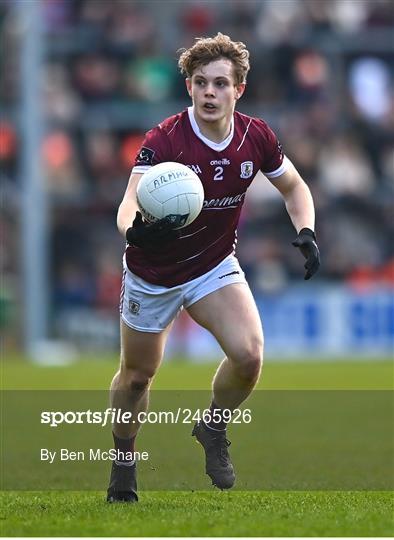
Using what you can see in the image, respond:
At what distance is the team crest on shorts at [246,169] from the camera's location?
23.5 feet

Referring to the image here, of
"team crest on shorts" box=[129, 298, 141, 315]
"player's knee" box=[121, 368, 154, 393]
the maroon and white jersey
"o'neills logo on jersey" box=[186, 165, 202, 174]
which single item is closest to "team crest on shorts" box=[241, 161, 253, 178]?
the maroon and white jersey

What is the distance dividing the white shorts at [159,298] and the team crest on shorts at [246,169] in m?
0.54

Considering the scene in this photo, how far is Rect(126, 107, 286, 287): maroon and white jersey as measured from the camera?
7055mm

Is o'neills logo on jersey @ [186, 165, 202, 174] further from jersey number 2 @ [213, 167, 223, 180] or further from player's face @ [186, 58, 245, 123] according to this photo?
player's face @ [186, 58, 245, 123]

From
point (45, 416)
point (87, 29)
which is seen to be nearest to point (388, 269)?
point (87, 29)

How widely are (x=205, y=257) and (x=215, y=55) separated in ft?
3.61

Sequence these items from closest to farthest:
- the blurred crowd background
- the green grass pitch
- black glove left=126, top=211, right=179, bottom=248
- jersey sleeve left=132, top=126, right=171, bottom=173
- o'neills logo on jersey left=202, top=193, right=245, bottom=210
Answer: the green grass pitch < black glove left=126, top=211, right=179, bottom=248 < jersey sleeve left=132, top=126, right=171, bottom=173 < o'neills logo on jersey left=202, top=193, right=245, bottom=210 < the blurred crowd background

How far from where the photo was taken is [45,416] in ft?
40.7

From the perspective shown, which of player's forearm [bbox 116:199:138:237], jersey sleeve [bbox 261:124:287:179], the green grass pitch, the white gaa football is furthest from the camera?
jersey sleeve [bbox 261:124:287:179]

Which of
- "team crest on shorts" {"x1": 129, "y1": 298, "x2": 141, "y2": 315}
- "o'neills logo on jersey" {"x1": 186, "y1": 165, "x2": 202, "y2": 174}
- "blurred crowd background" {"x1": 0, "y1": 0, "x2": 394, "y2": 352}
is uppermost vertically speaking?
"o'neills logo on jersey" {"x1": 186, "y1": 165, "x2": 202, "y2": 174}

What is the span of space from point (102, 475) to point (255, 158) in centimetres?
270

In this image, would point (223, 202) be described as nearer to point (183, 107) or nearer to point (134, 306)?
point (134, 306)

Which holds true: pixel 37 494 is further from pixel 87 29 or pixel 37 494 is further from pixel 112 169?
pixel 87 29

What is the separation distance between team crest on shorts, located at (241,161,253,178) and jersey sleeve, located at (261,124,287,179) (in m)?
0.16
